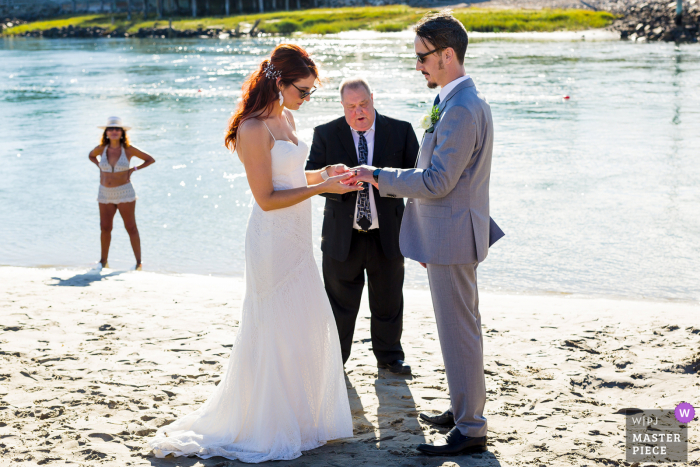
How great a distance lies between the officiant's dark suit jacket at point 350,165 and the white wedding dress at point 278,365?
754 millimetres

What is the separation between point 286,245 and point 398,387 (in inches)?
56.2

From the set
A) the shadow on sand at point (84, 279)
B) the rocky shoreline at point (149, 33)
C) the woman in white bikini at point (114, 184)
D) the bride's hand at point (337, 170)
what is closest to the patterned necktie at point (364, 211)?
the bride's hand at point (337, 170)

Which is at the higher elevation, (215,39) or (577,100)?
(215,39)

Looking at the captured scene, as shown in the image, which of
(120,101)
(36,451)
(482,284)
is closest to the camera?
(36,451)

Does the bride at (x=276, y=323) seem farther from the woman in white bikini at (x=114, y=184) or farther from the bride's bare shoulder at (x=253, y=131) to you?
the woman in white bikini at (x=114, y=184)

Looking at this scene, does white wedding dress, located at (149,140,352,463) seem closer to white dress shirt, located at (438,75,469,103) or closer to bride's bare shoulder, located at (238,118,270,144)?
bride's bare shoulder, located at (238,118,270,144)

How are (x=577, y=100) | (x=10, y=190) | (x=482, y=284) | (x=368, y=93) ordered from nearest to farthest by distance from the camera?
(x=368, y=93)
(x=482, y=284)
(x=10, y=190)
(x=577, y=100)

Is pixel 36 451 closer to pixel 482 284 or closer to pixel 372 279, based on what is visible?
pixel 372 279

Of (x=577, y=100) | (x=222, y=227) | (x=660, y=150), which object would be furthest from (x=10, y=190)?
(x=577, y=100)

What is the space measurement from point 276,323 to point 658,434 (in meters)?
2.21

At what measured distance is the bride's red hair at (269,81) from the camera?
361 centimetres

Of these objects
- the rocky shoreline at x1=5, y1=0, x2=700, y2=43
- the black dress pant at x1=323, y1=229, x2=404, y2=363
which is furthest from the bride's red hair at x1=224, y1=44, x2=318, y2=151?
the rocky shoreline at x1=5, y1=0, x2=700, y2=43

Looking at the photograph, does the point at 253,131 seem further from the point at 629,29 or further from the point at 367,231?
the point at 629,29

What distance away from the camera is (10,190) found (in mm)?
12727
